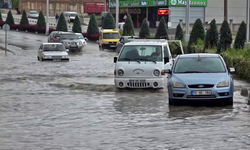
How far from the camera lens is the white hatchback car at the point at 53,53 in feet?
129

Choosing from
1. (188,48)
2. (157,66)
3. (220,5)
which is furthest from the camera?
(220,5)

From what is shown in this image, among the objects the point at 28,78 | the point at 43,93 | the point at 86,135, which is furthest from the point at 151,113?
the point at 28,78

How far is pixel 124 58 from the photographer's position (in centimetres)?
2219

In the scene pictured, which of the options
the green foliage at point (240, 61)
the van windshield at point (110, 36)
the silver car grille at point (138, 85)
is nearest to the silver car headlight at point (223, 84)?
the silver car grille at point (138, 85)

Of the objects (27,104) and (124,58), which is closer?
(27,104)

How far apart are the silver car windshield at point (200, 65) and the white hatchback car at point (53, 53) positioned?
2148 cm

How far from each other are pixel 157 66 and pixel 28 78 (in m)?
8.46

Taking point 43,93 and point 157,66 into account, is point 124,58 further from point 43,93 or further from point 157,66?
point 43,93

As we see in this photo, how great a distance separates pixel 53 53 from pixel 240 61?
15119mm

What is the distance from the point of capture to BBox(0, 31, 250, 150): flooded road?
38.1ft

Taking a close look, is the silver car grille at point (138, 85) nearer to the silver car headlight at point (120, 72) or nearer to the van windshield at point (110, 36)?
the silver car headlight at point (120, 72)

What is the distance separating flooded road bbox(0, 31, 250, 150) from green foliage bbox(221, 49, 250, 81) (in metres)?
2.06

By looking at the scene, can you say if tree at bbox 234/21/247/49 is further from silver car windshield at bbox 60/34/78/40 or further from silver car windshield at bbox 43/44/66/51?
silver car windshield at bbox 60/34/78/40

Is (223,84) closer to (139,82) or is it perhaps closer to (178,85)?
(178,85)
